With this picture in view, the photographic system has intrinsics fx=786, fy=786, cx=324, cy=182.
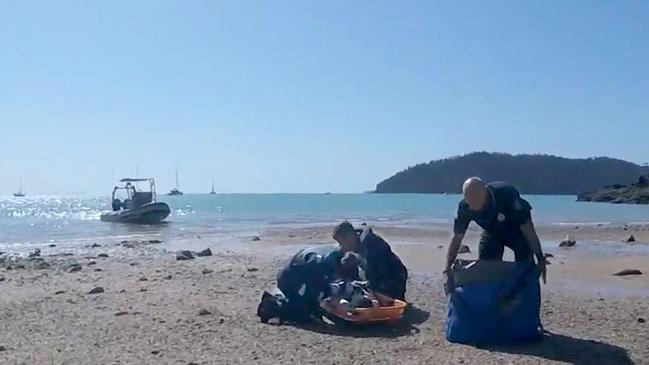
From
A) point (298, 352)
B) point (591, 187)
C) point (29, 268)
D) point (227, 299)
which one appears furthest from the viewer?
point (591, 187)

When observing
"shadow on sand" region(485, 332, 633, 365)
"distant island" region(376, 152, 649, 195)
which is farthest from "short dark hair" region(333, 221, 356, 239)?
"distant island" region(376, 152, 649, 195)

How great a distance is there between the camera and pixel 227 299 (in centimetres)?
1166

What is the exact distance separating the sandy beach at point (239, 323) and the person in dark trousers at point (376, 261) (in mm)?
446

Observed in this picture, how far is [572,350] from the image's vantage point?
7.59m

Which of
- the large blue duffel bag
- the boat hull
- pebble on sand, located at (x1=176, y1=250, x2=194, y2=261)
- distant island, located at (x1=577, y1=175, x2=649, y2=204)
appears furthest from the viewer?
distant island, located at (x1=577, y1=175, x2=649, y2=204)

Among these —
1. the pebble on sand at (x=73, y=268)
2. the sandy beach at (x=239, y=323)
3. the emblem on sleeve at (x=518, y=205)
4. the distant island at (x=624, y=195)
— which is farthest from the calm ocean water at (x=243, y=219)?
the emblem on sleeve at (x=518, y=205)

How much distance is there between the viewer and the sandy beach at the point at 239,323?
7.61 m

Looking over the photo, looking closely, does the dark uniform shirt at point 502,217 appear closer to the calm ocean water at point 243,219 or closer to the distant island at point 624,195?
the calm ocean water at point 243,219

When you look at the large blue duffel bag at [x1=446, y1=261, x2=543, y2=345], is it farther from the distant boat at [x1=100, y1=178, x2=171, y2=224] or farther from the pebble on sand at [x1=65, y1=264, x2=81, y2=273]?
the distant boat at [x1=100, y1=178, x2=171, y2=224]

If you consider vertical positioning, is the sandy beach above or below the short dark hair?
below

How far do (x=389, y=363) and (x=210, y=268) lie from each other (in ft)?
34.5

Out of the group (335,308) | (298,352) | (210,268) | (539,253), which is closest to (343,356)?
(298,352)

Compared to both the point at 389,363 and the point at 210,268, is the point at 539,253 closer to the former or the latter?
the point at 389,363

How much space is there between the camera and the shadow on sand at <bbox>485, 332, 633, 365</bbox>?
23.8 feet
